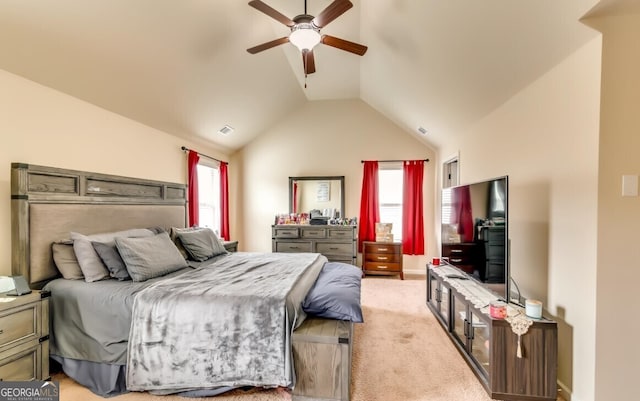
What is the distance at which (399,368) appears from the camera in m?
2.18

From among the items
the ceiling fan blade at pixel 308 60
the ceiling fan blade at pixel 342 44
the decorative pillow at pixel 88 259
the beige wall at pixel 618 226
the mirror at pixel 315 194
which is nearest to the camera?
the beige wall at pixel 618 226

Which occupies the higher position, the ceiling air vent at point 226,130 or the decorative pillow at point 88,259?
the ceiling air vent at point 226,130

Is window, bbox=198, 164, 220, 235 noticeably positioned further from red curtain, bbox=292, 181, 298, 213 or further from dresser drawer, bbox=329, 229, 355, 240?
dresser drawer, bbox=329, 229, 355, 240

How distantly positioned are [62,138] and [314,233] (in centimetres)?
343

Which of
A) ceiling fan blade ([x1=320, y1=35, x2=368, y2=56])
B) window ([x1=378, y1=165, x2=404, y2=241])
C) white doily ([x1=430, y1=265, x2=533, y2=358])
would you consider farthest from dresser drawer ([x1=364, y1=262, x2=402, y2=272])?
ceiling fan blade ([x1=320, y1=35, x2=368, y2=56])

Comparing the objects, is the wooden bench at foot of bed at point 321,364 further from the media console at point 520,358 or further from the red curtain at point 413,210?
the red curtain at point 413,210

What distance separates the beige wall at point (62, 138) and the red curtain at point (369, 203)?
11.0 feet

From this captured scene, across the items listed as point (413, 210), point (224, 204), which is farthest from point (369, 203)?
point (224, 204)

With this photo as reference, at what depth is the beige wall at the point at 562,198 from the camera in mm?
1626

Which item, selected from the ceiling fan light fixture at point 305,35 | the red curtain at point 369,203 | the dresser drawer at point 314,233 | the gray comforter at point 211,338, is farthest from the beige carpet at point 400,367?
the ceiling fan light fixture at point 305,35

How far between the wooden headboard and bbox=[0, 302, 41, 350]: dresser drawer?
404 millimetres

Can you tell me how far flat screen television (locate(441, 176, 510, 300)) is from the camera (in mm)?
2059

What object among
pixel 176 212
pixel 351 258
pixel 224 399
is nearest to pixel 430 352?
pixel 224 399

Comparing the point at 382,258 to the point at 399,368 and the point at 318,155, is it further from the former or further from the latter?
the point at 399,368
